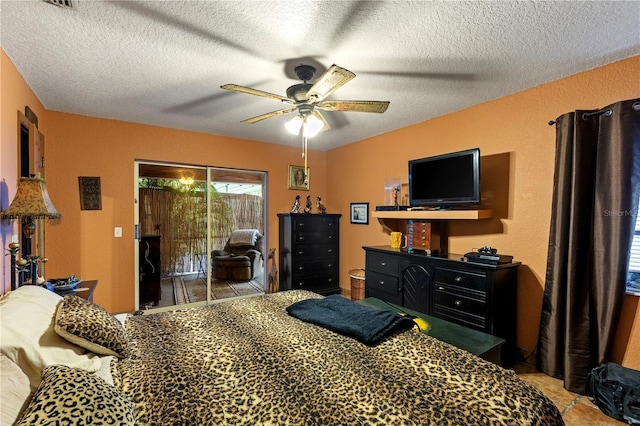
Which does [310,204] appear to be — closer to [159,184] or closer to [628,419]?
[159,184]

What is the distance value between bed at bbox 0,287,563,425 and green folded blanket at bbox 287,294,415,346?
0.05 meters

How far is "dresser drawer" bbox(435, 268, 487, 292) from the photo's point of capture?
8.41ft

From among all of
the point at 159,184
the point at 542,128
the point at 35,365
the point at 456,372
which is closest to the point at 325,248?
the point at 159,184

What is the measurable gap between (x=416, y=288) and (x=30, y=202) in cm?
334

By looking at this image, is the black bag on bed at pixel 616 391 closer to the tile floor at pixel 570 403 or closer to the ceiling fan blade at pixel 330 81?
the tile floor at pixel 570 403

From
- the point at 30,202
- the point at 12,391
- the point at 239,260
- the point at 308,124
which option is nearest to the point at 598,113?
the point at 308,124

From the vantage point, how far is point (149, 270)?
3977 mm

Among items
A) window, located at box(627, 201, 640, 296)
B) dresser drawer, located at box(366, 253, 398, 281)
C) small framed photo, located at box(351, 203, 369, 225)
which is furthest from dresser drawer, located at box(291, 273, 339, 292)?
window, located at box(627, 201, 640, 296)

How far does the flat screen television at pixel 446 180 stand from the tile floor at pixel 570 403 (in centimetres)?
156

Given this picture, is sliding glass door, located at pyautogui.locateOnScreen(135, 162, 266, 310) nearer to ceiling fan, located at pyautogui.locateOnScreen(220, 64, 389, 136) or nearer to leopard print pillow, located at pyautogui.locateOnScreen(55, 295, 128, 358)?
ceiling fan, located at pyautogui.locateOnScreen(220, 64, 389, 136)

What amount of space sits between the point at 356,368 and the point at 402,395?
0.25 metres

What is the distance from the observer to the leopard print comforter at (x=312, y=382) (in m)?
1.06

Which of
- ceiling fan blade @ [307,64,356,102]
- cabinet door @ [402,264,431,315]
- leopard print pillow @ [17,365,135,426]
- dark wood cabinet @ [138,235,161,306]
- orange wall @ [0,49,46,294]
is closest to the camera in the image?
leopard print pillow @ [17,365,135,426]

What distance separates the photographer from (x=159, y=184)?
13.5ft
